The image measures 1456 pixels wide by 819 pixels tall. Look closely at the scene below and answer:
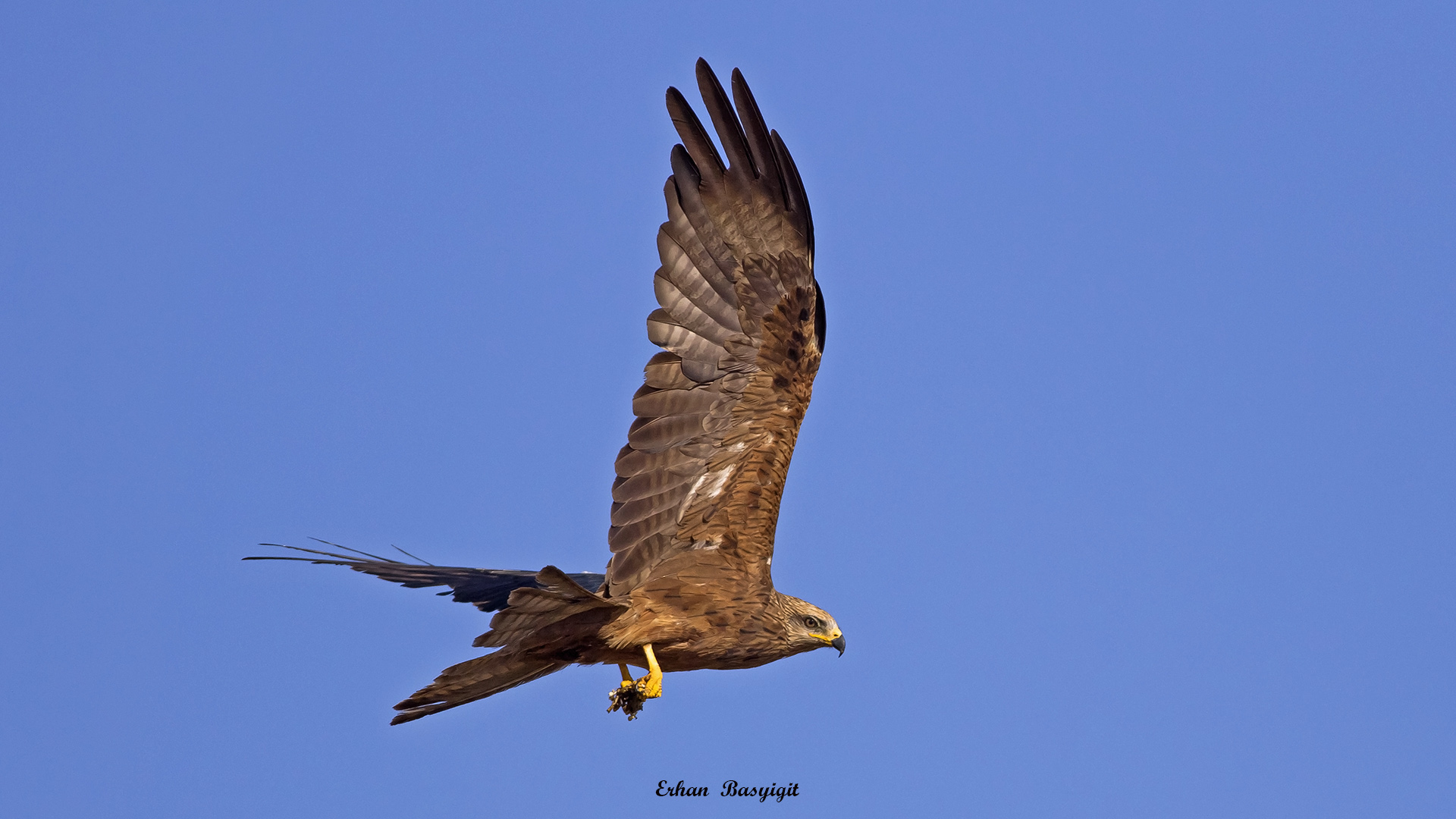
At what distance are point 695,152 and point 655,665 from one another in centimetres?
300

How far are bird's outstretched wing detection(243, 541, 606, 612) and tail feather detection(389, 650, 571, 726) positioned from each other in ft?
3.12

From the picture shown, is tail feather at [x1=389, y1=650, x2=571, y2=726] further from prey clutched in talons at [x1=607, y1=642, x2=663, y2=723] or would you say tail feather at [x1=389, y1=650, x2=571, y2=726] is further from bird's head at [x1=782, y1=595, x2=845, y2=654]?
bird's head at [x1=782, y1=595, x2=845, y2=654]

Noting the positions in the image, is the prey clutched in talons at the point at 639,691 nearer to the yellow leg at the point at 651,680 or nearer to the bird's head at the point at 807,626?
the yellow leg at the point at 651,680

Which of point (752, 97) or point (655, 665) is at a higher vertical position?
point (752, 97)

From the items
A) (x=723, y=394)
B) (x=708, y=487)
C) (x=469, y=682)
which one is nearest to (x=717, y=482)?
(x=708, y=487)

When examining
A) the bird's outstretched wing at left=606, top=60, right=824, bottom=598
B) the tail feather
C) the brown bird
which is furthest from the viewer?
the bird's outstretched wing at left=606, top=60, right=824, bottom=598

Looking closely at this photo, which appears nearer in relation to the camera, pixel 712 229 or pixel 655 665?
pixel 655 665

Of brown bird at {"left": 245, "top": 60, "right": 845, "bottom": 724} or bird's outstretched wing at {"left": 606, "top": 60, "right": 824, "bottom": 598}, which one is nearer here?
brown bird at {"left": 245, "top": 60, "right": 845, "bottom": 724}

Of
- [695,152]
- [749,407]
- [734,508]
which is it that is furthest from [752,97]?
[734,508]

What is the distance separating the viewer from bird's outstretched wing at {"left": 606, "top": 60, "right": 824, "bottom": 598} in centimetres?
873

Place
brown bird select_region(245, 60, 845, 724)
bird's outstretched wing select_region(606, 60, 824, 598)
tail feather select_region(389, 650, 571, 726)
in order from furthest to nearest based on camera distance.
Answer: bird's outstretched wing select_region(606, 60, 824, 598) → brown bird select_region(245, 60, 845, 724) → tail feather select_region(389, 650, 571, 726)

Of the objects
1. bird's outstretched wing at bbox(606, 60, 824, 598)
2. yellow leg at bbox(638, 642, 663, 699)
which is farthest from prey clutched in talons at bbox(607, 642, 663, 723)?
bird's outstretched wing at bbox(606, 60, 824, 598)

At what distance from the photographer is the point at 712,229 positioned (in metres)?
8.86

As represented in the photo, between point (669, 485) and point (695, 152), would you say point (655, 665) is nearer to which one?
point (669, 485)
